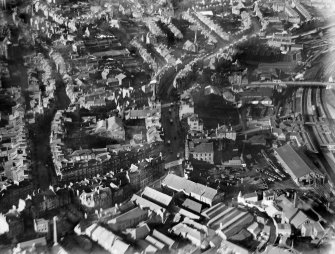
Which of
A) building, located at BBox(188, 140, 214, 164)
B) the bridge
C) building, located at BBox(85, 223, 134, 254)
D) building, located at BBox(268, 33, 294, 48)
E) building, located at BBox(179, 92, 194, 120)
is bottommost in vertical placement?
building, located at BBox(85, 223, 134, 254)

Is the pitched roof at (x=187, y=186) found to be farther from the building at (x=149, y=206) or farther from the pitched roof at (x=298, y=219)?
the pitched roof at (x=298, y=219)

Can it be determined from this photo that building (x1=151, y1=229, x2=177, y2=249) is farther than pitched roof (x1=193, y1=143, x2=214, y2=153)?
No

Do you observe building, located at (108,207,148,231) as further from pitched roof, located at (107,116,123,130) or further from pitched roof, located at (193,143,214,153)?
pitched roof, located at (107,116,123,130)

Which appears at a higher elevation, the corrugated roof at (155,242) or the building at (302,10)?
the building at (302,10)

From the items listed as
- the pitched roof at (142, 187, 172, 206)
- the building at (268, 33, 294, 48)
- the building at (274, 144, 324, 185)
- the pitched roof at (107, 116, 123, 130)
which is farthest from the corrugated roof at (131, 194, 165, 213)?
the building at (268, 33, 294, 48)

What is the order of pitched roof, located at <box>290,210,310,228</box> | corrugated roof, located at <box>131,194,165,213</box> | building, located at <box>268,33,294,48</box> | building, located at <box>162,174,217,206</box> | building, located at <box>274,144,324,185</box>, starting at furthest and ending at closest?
building, located at <box>268,33,294,48</box>, building, located at <box>274,144,324,185</box>, building, located at <box>162,174,217,206</box>, corrugated roof, located at <box>131,194,165,213</box>, pitched roof, located at <box>290,210,310,228</box>

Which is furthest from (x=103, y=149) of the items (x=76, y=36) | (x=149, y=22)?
(x=149, y=22)

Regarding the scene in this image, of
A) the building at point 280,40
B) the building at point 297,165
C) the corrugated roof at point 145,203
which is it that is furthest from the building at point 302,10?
the corrugated roof at point 145,203

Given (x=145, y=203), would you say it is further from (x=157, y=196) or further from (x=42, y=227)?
(x=42, y=227)
